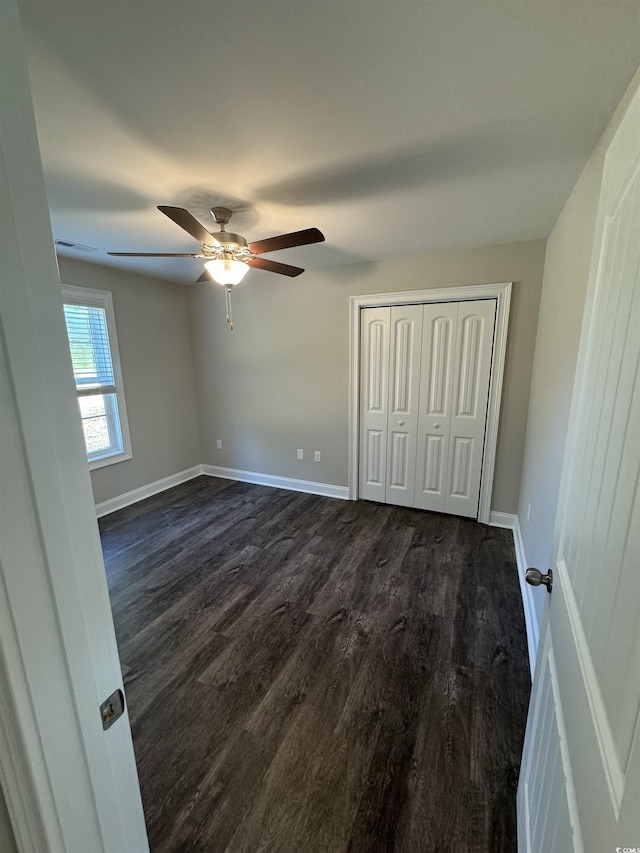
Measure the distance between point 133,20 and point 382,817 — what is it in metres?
2.60

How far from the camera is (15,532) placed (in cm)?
47

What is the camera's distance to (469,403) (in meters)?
3.06

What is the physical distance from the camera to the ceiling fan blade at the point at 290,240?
68.9 inches

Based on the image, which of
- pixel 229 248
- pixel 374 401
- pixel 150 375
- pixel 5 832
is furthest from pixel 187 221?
pixel 150 375

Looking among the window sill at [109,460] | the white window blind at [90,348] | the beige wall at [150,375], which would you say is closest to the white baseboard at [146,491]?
the beige wall at [150,375]

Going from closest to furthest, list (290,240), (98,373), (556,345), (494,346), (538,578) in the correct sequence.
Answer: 1. (538,578)
2. (290,240)
3. (556,345)
4. (494,346)
5. (98,373)

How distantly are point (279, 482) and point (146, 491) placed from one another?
154 centimetres

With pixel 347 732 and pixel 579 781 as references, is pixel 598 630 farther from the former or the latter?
pixel 347 732

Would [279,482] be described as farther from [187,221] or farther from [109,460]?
[187,221]

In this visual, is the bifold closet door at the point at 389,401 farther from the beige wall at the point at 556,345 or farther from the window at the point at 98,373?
the window at the point at 98,373

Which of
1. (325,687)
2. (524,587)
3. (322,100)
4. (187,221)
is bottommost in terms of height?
(325,687)

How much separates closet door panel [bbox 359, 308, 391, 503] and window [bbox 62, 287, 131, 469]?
256cm

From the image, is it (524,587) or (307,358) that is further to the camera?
(307,358)

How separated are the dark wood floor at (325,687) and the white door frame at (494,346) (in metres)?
0.58
